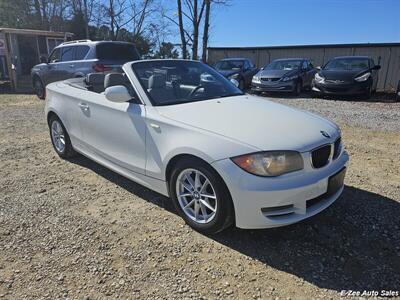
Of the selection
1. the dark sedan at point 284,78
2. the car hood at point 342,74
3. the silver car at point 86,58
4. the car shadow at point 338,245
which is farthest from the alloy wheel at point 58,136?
the car hood at point 342,74

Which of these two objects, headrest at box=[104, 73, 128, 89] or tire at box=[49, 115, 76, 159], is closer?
headrest at box=[104, 73, 128, 89]

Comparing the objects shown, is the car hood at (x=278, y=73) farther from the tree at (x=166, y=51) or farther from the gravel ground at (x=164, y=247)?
the tree at (x=166, y=51)

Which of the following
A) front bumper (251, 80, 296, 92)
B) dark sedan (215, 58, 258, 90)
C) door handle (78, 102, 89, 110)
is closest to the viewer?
door handle (78, 102, 89, 110)

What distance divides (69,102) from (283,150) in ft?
10.4

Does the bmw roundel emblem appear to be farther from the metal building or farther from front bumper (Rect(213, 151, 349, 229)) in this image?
the metal building

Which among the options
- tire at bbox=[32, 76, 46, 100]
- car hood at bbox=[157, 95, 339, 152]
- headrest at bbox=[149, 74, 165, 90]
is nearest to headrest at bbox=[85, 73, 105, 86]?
headrest at bbox=[149, 74, 165, 90]

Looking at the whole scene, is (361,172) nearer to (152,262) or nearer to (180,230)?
(180,230)

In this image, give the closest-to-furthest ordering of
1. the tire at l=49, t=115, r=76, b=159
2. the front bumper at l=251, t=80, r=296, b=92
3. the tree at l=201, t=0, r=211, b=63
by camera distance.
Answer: the tire at l=49, t=115, r=76, b=159 < the front bumper at l=251, t=80, r=296, b=92 < the tree at l=201, t=0, r=211, b=63

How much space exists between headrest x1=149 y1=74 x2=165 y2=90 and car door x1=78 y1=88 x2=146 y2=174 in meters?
0.33

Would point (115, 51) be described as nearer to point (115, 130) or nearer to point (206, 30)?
point (115, 130)

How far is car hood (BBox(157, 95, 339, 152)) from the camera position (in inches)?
107

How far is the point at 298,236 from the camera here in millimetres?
2982

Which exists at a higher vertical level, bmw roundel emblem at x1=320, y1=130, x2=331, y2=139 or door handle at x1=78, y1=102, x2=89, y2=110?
door handle at x1=78, y1=102, x2=89, y2=110

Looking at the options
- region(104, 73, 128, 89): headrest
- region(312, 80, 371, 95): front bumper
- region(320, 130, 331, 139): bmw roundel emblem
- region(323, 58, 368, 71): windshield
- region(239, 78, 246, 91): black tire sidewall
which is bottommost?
region(239, 78, 246, 91): black tire sidewall
